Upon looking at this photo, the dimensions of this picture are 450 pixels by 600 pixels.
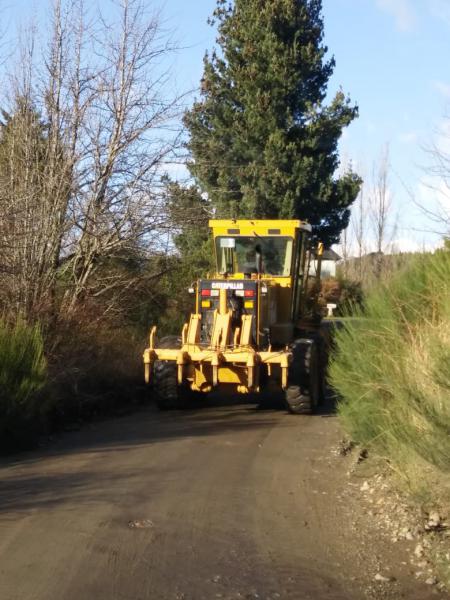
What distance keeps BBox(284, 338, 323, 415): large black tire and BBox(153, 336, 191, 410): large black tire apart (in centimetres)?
187

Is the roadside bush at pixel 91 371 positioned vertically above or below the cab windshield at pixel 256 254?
below

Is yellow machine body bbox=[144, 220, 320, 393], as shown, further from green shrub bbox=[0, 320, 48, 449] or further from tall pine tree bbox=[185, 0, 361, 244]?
tall pine tree bbox=[185, 0, 361, 244]

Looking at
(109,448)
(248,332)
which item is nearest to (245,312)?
(248,332)

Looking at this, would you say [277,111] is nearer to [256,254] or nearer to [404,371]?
[256,254]

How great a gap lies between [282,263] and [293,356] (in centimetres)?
211

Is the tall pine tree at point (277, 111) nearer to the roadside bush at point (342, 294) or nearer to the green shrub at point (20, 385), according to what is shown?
the roadside bush at point (342, 294)

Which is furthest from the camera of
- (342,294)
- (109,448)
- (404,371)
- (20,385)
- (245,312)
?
(342,294)

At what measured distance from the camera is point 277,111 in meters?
26.4

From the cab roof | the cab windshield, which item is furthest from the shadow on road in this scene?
the cab roof

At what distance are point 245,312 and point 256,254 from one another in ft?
5.29

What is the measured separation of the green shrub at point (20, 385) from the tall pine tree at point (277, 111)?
1432 centimetres

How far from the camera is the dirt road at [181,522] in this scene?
18.9 ft

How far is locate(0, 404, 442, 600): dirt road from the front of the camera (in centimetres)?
→ 576

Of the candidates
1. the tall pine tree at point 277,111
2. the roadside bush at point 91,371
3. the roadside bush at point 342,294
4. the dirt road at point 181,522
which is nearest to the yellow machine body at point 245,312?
the roadside bush at point 342,294
